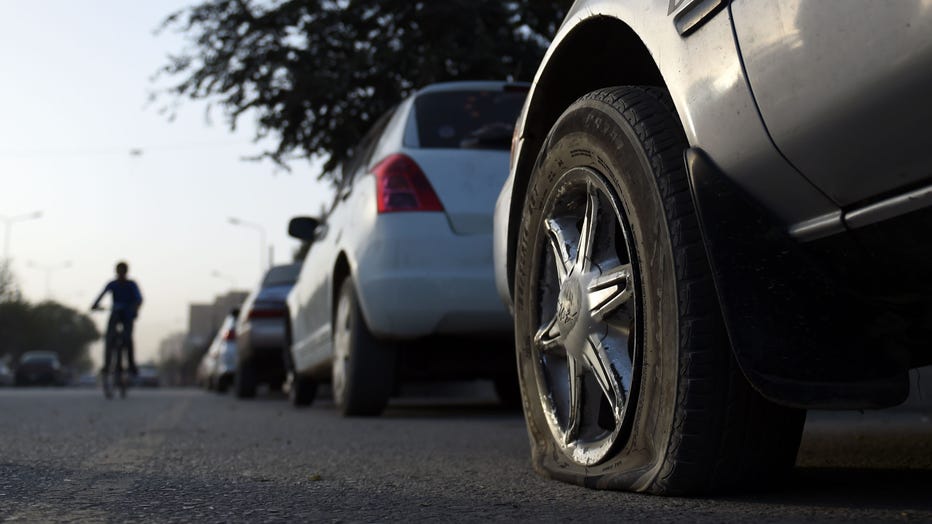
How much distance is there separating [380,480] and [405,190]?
277cm

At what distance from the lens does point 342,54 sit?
12844 mm

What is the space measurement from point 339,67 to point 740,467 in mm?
10597

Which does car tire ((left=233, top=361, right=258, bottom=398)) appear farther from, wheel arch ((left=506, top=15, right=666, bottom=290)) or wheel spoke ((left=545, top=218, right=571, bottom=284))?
wheel spoke ((left=545, top=218, right=571, bottom=284))

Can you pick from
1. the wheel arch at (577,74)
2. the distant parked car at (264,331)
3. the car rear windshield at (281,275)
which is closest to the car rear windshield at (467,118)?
the wheel arch at (577,74)

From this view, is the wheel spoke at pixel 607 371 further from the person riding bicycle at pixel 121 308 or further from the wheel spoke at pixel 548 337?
the person riding bicycle at pixel 121 308

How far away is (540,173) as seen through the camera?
10.1 ft

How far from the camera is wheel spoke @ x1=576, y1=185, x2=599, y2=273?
272 centimetres

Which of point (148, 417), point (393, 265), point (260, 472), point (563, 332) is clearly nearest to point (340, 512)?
point (563, 332)

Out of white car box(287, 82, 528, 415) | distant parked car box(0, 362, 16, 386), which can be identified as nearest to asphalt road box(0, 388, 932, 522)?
white car box(287, 82, 528, 415)

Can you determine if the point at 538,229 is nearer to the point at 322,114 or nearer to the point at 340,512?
the point at 340,512

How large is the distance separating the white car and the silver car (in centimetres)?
275

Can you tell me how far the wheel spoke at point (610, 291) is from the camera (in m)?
2.53

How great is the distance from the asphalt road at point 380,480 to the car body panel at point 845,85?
73 cm

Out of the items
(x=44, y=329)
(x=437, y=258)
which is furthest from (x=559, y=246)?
(x=44, y=329)
